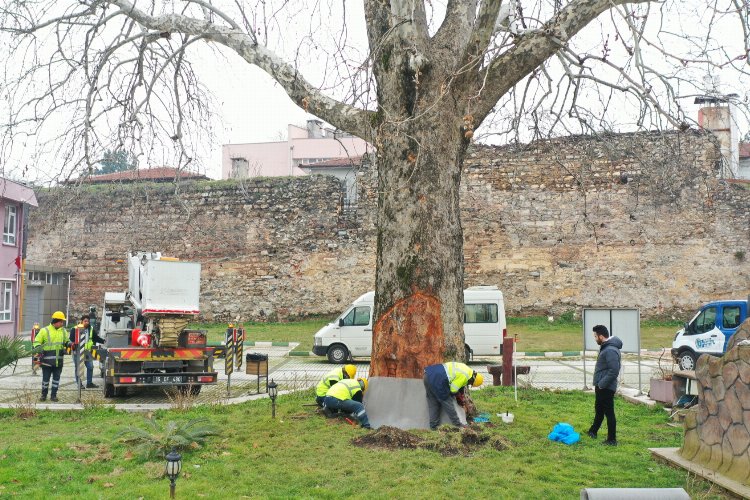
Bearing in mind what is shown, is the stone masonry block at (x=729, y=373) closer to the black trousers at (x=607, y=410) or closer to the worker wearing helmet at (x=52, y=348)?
the black trousers at (x=607, y=410)

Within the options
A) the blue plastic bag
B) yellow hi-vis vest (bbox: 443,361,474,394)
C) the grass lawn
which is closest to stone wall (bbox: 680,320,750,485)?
the blue plastic bag

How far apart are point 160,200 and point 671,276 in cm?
1942

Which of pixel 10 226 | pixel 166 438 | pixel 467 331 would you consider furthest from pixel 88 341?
pixel 10 226

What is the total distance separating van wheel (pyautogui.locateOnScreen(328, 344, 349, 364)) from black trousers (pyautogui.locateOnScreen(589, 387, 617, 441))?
36.5ft

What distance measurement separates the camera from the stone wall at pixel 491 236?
2512cm

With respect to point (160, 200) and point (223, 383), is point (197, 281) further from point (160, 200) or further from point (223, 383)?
point (160, 200)

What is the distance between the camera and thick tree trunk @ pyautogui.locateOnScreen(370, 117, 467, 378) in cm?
847

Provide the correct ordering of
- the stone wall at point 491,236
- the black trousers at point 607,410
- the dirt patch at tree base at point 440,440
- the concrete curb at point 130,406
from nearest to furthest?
the dirt patch at tree base at point 440,440
the black trousers at point 607,410
the concrete curb at point 130,406
the stone wall at point 491,236

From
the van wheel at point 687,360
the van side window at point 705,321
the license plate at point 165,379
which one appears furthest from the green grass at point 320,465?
the van side window at point 705,321

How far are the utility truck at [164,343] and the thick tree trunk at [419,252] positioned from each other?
5167 millimetres

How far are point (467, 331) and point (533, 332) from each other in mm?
5961

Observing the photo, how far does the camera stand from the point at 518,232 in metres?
26.4

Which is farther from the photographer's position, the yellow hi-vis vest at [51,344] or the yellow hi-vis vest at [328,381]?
the yellow hi-vis vest at [51,344]

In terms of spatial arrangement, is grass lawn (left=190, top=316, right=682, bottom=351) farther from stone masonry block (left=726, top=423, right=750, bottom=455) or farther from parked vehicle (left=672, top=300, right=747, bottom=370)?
stone masonry block (left=726, top=423, right=750, bottom=455)
